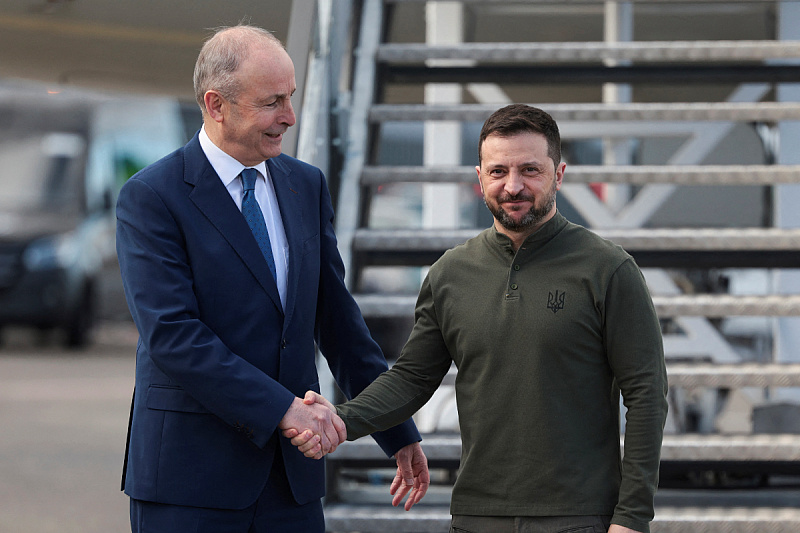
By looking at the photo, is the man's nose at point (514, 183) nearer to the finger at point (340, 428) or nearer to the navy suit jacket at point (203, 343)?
the navy suit jacket at point (203, 343)

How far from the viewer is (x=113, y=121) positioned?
6.40 meters

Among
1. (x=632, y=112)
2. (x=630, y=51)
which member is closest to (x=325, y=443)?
(x=632, y=112)

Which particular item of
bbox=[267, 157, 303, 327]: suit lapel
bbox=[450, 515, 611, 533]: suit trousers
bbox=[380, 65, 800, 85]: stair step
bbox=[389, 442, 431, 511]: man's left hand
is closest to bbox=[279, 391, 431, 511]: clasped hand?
bbox=[389, 442, 431, 511]: man's left hand

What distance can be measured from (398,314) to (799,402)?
229 cm

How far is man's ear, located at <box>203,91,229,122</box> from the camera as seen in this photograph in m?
1.61

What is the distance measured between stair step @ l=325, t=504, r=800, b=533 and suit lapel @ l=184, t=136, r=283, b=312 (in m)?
1.02

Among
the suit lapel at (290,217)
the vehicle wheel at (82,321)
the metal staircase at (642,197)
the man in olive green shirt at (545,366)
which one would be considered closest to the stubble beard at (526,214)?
the man in olive green shirt at (545,366)

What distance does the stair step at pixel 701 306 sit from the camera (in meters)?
2.65

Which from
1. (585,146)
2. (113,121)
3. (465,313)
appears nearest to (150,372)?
(465,313)

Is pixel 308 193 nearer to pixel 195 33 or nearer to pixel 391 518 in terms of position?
pixel 391 518

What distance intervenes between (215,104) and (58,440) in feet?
15.0

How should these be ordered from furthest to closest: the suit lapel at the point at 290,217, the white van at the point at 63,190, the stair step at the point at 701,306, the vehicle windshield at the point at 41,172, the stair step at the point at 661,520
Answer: the vehicle windshield at the point at 41,172, the white van at the point at 63,190, the stair step at the point at 701,306, the stair step at the point at 661,520, the suit lapel at the point at 290,217

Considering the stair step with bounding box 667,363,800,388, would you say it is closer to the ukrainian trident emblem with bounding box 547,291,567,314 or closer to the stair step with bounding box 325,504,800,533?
the stair step with bounding box 325,504,800,533

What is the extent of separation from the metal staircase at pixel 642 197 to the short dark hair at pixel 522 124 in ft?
3.72
